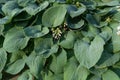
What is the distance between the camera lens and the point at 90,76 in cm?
318

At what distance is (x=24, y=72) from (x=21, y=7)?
2.48 ft

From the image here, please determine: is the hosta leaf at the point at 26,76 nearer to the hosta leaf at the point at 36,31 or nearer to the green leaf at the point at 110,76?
the hosta leaf at the point at 36,31

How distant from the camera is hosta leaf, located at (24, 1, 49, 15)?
3.32 meters

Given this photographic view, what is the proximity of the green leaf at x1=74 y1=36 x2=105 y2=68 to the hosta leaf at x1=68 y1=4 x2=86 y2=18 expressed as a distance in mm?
302

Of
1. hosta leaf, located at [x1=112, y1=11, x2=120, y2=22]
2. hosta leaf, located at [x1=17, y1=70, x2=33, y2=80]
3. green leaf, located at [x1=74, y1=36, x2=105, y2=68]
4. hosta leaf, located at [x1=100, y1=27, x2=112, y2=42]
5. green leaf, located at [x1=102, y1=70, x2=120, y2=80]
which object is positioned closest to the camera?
green leaf, located at [x1=74, y1=36, x2=105, y2=68]

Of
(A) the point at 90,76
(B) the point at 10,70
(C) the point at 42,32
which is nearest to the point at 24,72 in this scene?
(B) the point at 10,70

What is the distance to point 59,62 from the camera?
3248 millimetres

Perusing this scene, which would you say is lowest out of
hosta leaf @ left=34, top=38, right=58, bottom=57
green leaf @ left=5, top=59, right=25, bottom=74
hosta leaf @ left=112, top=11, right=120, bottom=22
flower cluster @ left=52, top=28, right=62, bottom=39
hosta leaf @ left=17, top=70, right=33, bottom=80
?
hosta leaf @ left=17, top=70, right=33, bottom=80

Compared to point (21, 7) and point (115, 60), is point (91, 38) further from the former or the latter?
point (21, 7)

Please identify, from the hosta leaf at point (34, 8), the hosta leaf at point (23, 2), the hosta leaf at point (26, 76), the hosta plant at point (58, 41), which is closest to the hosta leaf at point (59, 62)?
the hosta plant at point (58, 41)

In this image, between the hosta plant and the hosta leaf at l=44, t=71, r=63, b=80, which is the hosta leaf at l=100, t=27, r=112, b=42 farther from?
the hosta leaf at l=44, t=71, r=63, b=80

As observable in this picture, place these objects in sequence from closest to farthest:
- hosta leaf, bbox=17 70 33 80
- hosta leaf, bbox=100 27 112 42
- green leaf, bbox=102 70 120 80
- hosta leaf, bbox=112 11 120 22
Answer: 1. green leaf, bbox=102 70 120 80
2. hosta leaf, bbox=100 27 112 42
3. hosta leaf, bbox=17 70 33 80
4. hosta leaf, bbox=112 11 120 22

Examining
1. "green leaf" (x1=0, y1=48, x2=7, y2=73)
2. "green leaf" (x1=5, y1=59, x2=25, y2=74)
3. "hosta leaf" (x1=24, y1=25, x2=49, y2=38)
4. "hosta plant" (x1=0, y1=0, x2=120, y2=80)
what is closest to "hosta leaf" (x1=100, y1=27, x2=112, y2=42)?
"hosta plant" (x1=0, y1=0, x2=120, y2=80)

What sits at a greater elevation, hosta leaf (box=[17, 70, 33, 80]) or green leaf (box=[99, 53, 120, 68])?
green leaf (box=[99, 53, 120, 68])
